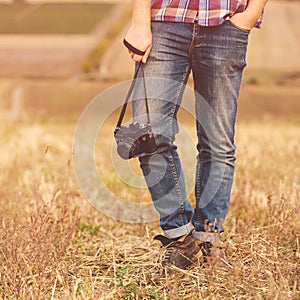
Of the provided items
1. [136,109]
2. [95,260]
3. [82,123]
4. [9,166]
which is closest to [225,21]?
[136,109]

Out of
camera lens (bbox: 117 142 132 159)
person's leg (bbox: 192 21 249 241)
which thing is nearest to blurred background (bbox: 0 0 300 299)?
person's leg (bbox: 192 21 249 241)

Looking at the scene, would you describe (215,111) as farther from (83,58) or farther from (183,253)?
(83,58)

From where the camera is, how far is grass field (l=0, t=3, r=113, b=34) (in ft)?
158

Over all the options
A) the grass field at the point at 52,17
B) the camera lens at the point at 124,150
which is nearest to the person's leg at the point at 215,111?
→ the camera lens at the point at 124,150

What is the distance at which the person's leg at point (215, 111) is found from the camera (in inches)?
108

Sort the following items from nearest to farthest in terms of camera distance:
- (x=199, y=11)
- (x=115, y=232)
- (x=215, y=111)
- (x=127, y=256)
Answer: (x=199, y=11) < (x=215, y=111) < (x=127, y=256) < (x=115, y=232)

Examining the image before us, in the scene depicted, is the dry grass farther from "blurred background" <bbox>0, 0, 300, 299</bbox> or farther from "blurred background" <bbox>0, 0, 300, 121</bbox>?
"blurred background" <bbox>0, 0, 300, 121</bbox>

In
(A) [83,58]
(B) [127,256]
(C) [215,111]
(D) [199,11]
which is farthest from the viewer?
(A) [83,58]

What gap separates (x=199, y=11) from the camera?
271 centimetres

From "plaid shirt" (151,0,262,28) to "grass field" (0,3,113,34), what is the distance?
4497 centimetres

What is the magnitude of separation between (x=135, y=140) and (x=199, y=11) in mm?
608

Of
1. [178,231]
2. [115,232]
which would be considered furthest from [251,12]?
[115,232]

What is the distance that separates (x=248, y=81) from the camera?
2778 centimetres

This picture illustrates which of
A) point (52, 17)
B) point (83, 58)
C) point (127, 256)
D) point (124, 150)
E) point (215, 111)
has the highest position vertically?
point (215, 111)
